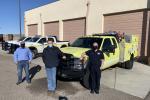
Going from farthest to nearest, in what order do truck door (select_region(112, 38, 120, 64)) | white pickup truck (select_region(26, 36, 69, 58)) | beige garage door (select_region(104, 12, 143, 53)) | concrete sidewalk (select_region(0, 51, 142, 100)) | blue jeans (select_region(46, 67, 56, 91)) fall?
1. white pickup truck (select_region(26, 36, 69, 58))
2. beige garage door (select_region(104, 12, 143, 53))
3. truck door (select_region(112, 38, 120, 64))
4. blue jeans (select_region(46, 67, 56, 91))
5. concrete sidewalk (select_region(0, 51, 142, 100))

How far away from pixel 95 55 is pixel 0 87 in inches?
146

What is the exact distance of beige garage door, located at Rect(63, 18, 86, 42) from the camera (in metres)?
24.2

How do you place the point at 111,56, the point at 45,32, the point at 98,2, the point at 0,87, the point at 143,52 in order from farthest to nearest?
the point at 45,32 < the point at 98,2 < the point at 143,52 < the point at 111,56 < the point at 0,87

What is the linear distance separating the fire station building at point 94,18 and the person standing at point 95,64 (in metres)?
9.86

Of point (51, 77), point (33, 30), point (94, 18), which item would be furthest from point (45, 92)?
point (33, 30)

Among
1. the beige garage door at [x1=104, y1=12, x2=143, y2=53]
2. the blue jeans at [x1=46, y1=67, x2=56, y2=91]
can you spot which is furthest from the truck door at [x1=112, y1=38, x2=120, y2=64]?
the beige garage door at [x1=104, y1=12, x2=143, y2=53]

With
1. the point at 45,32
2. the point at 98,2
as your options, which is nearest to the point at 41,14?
the point at 45,32

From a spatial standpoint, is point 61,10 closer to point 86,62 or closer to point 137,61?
point 137,61

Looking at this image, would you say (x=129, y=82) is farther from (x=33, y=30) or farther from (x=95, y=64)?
(x=33, y=30)

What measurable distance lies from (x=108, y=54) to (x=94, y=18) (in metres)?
11.2

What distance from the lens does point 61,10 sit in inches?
1109

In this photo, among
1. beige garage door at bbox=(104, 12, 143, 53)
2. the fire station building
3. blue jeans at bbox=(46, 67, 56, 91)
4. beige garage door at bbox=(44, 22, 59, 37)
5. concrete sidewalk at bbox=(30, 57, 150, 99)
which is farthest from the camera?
beige garage door at bbox=(44, 22, 59, 37)

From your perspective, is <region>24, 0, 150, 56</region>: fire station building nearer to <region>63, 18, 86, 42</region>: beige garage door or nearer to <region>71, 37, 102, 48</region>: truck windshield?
<region>63, 18, 86, 42</region>: beige garage door

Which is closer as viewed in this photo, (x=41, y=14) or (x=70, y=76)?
(x=70, y=76)
